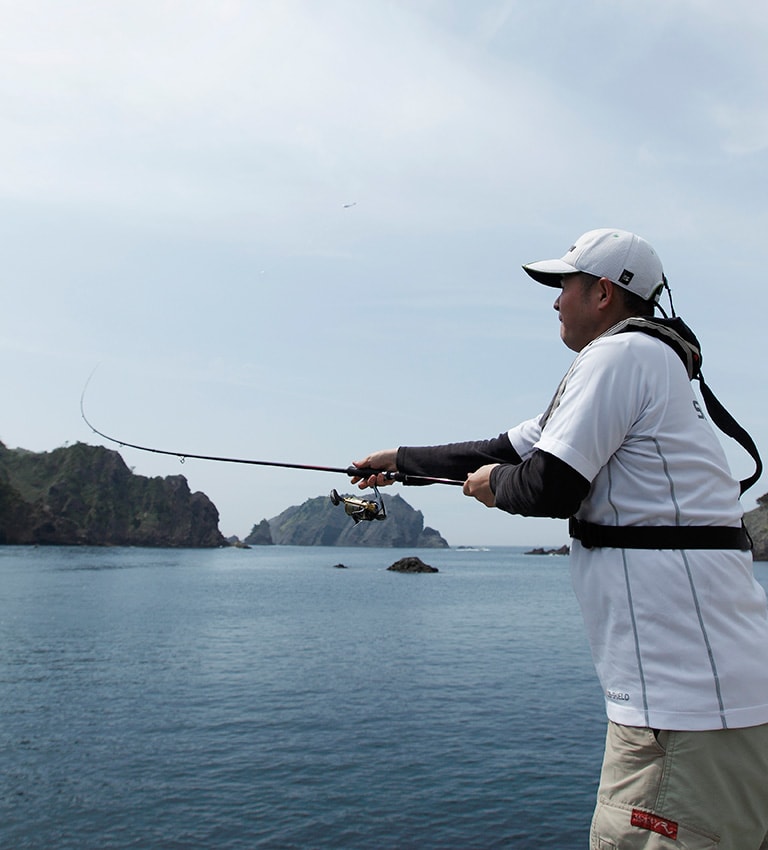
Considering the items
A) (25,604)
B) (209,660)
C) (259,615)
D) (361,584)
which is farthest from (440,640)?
(361,584)

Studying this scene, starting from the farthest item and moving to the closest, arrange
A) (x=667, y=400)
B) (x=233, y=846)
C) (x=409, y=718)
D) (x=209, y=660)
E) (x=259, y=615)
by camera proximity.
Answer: (x=259, y=615) < (x=209, y=660) < (x=409, y=718) < (x=233, y=846) < (x=667, y=400)

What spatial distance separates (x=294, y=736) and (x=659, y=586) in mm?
22089

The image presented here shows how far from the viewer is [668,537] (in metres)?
2.62

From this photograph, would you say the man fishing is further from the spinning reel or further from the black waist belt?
the spinning reel

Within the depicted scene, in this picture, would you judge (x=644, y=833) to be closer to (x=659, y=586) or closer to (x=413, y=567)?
(x=659, y=586)

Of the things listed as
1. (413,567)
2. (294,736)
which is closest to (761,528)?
(413,567)

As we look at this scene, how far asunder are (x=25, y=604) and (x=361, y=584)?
4703 cm

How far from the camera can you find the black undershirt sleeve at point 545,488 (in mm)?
2654

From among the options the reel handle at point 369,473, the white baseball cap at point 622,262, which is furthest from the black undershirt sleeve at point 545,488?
the reel handle at point 369,473

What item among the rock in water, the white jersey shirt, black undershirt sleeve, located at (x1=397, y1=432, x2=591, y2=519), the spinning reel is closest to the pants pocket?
the white jersey shirt

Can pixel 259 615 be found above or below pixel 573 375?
below

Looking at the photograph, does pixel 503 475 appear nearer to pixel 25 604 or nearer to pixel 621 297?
pixel 621 297

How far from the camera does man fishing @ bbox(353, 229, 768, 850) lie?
99.7 inches

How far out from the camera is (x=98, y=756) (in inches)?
837
